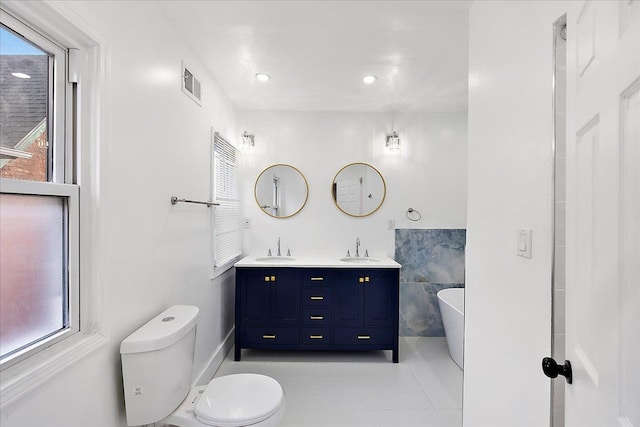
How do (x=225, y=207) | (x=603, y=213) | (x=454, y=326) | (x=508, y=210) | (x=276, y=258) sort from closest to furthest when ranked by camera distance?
(x=603, y=213)
(x=508, y=210)
(x=454, y=326)
(x=225, y=207)
(x=276, y=258)

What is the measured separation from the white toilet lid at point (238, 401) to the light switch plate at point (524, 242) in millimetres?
1238

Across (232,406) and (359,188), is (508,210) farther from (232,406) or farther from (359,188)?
(359,188)

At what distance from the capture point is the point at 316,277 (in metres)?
2.92

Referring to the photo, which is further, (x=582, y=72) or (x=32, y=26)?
(x=32, y=26)

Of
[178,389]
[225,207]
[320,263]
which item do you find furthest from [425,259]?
[178,389]

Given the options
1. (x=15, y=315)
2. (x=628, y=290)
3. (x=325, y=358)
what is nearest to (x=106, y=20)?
(x=15, y=315)

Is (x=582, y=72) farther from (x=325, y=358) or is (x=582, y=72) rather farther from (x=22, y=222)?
(x=325, y=358)

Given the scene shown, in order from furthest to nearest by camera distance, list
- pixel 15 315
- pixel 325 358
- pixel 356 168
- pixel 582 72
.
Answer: pixel 356 168 → pixel 325 358 → pixel 15 315 → pixel 582 72

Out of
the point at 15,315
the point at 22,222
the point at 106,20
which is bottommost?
the point at 15,315

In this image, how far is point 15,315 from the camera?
100 cm

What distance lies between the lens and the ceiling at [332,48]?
5.76 feet

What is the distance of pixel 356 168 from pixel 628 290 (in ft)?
9.93

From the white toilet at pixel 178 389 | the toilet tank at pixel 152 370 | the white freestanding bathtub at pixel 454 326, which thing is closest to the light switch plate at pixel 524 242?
the white toilet at pixel 178 389

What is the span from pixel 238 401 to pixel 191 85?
6.28 ft
